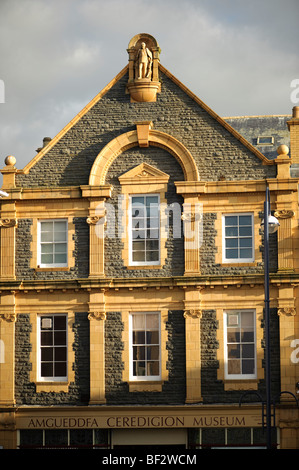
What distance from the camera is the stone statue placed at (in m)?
37.5

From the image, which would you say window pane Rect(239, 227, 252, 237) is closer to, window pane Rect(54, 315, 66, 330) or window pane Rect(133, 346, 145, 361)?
window pane Rect(133, 346, 145, 361)

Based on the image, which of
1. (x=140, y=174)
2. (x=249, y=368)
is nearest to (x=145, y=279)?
(x=140, y=174)

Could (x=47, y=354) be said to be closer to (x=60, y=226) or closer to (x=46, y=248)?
(x=46, y=248)

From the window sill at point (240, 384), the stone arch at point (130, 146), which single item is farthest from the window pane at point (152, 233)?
the window sill at point (240, 384)

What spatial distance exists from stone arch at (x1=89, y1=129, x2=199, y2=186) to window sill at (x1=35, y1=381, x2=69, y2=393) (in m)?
6.88

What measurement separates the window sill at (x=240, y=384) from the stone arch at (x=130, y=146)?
6.95 metres

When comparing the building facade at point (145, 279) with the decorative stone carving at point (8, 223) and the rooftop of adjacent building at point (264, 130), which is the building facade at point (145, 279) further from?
the rooftop of adjacent building at point (264, 130)

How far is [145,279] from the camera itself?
36.4 meters

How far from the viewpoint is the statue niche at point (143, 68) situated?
37.5 m

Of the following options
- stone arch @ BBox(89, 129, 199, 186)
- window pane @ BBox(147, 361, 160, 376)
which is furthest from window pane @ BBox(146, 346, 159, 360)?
stone arch @ BBox(89, 129, 199, 186)

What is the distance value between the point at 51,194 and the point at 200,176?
517 centimetres
